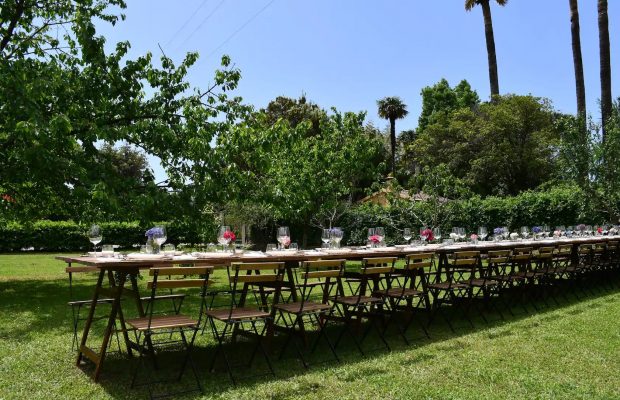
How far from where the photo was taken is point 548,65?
22.6 metres

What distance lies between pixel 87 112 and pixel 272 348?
6799mm

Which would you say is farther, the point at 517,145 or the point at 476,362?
the point at 517,145

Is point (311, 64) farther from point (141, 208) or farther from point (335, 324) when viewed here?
point (335, 324)

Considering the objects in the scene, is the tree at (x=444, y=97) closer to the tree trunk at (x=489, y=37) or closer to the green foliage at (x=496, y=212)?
the tree trunk at (x=489, y=37)

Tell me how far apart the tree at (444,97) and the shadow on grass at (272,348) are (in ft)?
108

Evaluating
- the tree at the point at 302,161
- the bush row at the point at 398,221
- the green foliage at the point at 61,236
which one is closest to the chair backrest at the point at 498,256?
the tree at the point at 302,161

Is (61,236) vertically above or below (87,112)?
below

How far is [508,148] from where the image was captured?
2967 centimetres

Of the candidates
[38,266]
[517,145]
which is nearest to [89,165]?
[38,266]

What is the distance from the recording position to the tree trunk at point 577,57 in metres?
21.4

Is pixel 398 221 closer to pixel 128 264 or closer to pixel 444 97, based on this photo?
pixel 128 264

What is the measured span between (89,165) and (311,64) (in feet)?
32.6

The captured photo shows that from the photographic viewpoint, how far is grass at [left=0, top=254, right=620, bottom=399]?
4.05 m

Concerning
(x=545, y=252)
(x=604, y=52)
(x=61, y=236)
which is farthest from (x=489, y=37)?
(x=545, y=252)
